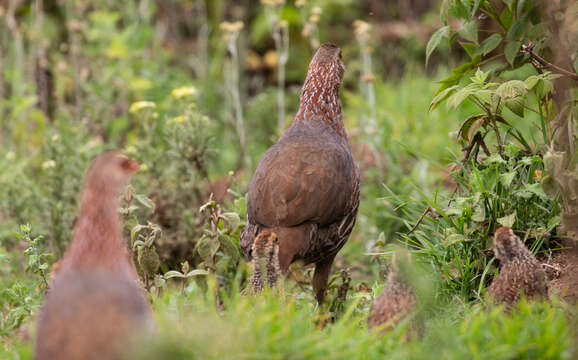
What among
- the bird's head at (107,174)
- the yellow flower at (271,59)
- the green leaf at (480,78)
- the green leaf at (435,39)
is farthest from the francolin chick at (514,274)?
the yellow flower at (271,59)

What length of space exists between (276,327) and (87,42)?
7.62 m

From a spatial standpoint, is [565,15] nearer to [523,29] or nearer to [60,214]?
[523,29]

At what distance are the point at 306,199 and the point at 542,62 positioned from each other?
157 cm

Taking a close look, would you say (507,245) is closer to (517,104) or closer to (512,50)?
(517,104)

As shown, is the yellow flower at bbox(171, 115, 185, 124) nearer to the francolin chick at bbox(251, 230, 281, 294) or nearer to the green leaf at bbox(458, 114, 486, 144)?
the francolin chick at bbox(251, 230, 281, 294)

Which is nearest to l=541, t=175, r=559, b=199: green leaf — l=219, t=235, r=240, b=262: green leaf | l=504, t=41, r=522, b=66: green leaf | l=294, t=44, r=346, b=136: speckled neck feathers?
l=504, t=41, r=522, b=66: green leaf

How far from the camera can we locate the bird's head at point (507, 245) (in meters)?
3.33

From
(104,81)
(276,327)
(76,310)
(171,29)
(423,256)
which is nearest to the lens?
(76,310)

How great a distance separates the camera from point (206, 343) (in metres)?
2.50

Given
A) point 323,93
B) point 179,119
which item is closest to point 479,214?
point 323,93

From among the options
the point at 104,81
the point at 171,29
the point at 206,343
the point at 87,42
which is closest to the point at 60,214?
the point at 104,81

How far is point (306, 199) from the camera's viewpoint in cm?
384

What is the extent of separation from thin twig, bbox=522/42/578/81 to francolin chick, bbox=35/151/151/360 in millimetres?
2337

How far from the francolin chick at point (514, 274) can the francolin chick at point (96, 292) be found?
174cm
